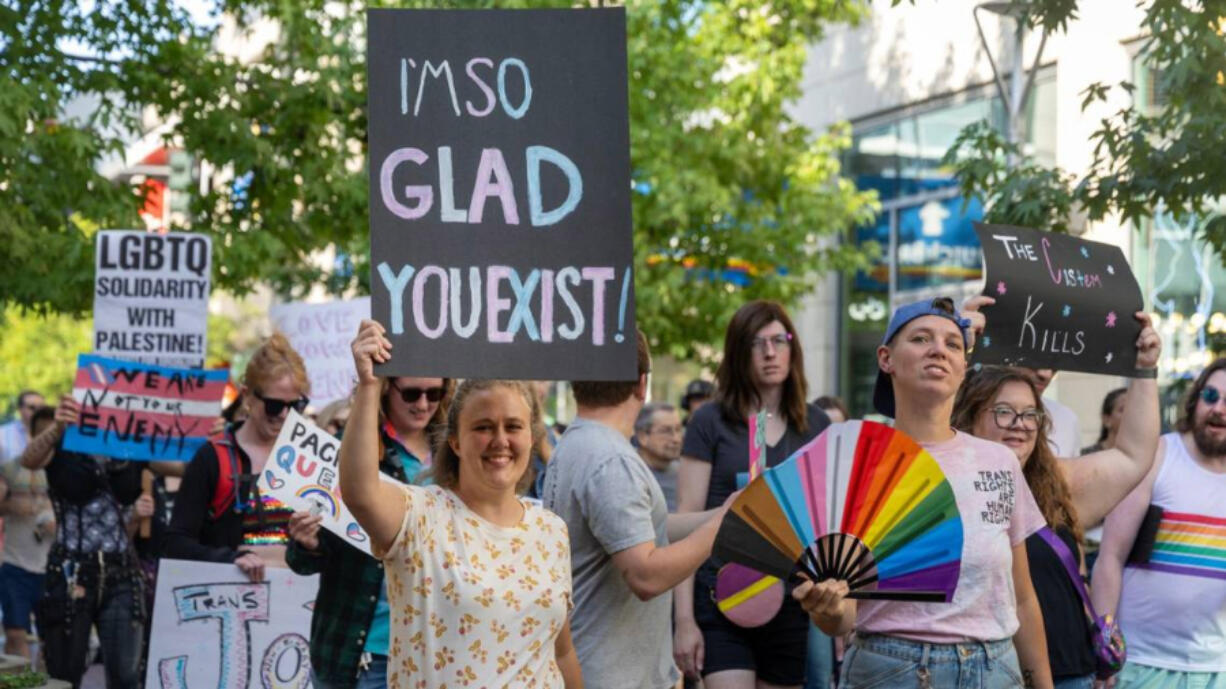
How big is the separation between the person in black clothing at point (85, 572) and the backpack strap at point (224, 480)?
2.30 m

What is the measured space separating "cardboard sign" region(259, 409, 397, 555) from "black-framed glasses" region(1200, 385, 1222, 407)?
9.81 feet

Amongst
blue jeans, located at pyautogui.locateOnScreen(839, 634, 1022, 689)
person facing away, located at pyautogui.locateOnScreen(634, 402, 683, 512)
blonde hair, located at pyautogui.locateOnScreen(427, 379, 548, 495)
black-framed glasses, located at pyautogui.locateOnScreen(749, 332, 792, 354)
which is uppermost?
black-framed glasses, located at pyautogui.locateOnScreen(749, 332, 792, 354)

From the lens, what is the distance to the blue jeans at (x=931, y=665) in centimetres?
464

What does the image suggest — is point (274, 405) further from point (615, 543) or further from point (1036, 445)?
point (1036, 445)

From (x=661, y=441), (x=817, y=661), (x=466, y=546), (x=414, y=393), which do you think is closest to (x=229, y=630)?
(x=414, y=393)

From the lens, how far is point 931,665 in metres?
4.64

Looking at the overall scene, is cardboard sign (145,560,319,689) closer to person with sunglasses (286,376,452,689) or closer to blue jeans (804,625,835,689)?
person with sunglasses (286,376,452,689)

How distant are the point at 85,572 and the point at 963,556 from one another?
5384 mm

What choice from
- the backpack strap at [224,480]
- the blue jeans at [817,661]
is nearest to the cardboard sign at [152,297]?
the backpack strap at [224,480]

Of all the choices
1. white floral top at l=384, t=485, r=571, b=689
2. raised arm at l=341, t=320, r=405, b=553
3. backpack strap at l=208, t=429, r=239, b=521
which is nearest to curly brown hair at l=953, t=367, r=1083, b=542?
white floral top at l=384, t=485, r=571, b=689

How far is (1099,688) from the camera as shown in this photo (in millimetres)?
6973

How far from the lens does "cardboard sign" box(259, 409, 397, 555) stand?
18.9 feet

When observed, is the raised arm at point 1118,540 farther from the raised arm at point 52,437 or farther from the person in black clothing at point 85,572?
the raised arm at point 52,437

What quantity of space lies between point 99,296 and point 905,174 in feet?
39.9
